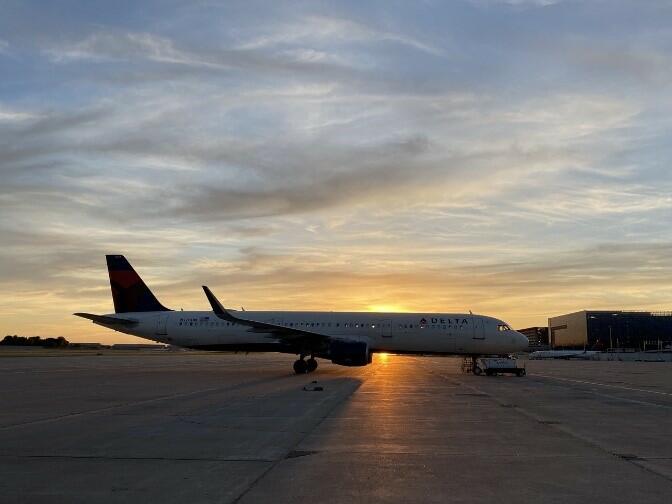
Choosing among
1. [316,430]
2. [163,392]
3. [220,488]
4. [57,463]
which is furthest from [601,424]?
[163,392]

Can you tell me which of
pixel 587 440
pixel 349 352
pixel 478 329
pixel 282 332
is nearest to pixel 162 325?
pixel 282 332

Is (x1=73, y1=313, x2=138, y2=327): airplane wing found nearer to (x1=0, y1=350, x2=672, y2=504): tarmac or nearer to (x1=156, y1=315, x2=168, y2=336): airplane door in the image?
(x1=156, y1=315, x2=168, y2=336): airplane door

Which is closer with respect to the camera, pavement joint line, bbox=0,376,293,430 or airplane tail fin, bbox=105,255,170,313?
pavement joint line, bbox=0,376,293,430

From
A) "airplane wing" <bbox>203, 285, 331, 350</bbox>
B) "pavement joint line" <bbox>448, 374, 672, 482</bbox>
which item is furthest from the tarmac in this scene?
"airplane wing" <bbox>203, 285, 331, 350</bbox>

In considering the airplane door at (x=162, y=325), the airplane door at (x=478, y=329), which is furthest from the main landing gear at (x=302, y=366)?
the airplane door at (x=478, y=329)

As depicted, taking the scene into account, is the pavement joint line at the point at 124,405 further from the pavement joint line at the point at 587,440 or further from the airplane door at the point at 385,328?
the airplane door at the point at 385,328

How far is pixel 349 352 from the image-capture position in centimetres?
3378

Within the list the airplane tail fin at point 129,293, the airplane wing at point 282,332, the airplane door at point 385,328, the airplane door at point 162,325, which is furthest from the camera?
the airplane tail fin at point 129,293

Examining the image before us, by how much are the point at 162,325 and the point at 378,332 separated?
13275 millimetres

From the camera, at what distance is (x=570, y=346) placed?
619 feet

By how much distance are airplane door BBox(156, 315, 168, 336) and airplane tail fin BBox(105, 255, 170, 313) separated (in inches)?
76.8

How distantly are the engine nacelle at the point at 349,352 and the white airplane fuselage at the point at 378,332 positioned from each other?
3432 mm

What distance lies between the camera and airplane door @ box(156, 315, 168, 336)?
4041 centimetres

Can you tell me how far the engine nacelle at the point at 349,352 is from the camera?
3378 centimetres
